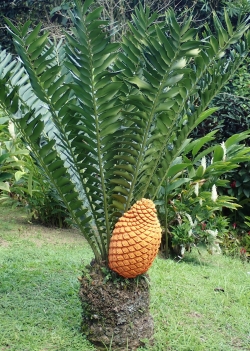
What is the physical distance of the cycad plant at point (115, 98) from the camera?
6.40 feet

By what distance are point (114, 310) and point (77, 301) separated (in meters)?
0.63

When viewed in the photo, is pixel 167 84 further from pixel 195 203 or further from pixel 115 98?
pixel 195 203

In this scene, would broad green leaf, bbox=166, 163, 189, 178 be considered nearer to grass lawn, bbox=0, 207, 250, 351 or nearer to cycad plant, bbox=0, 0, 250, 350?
grass lawn, bbox=0, 207, 250, 351

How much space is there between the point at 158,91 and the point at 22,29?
67 cm

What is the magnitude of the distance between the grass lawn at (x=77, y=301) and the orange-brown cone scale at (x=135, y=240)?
19.9 inches

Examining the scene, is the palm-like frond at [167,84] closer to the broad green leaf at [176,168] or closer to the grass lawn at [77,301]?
the grass lawn at [77,301]

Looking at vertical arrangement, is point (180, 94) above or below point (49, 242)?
above

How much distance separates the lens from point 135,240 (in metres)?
2.22

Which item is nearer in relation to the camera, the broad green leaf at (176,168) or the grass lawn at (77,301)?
the grass lawn at (77,301)

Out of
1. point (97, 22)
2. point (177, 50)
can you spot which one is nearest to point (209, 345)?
point (177, 50)

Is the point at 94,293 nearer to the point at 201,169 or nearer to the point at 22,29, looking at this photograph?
the point at 22,29

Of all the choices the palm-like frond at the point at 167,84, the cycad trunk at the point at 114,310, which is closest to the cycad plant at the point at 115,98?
the palm-like frond at the point at 167,84

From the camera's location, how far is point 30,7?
9102mm

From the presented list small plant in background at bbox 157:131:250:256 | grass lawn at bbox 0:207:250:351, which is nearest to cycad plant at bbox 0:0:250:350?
grass lawn at bbox 0:207:250:351
